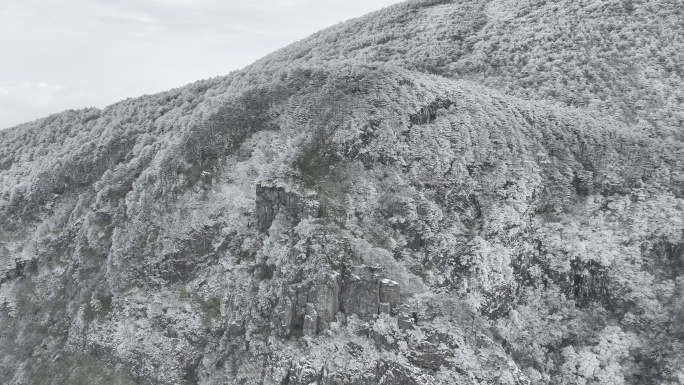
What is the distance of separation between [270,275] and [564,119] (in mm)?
26041

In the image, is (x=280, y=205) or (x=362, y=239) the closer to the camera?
(x=362, y=239)

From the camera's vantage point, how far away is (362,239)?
1146 inches

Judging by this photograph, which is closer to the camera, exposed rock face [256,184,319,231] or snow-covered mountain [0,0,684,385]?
snow-covered mountain [0,0,684,385]

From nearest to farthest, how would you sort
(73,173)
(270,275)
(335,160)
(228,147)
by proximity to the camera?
(270,275)
(335,160)
(228,147)
(73,173)

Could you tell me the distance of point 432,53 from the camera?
54.9m

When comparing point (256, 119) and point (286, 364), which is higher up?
point (256, 119)

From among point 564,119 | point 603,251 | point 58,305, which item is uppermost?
point 564,119

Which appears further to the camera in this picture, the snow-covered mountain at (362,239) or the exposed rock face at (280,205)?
the exposed rock face at (280,205)

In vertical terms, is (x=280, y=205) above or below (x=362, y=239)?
above

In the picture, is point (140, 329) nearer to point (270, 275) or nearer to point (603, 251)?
point (270, 275)

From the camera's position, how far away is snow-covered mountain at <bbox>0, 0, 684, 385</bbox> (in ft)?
87.5

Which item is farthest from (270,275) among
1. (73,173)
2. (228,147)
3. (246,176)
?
(73,173)

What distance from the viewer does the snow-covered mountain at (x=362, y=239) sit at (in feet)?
87.5

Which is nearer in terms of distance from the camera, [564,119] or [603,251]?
[603,251]
